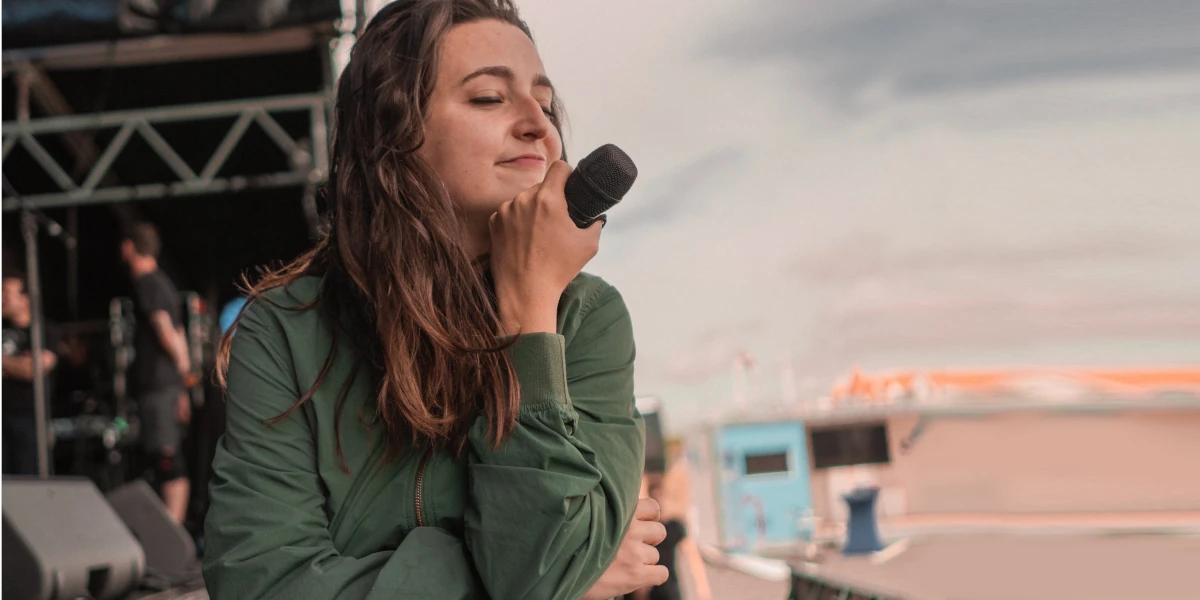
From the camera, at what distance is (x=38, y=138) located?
598cm

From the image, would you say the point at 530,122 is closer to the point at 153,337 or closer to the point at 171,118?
the point at 153,337

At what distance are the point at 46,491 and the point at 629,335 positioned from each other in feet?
8.24

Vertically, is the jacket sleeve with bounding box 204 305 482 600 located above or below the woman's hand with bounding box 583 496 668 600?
above

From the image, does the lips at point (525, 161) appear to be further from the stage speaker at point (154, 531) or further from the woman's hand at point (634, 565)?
the stage speaker at point (154, 531)

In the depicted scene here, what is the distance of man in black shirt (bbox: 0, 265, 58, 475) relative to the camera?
3941 millimetres

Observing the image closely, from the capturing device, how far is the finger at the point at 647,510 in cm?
81

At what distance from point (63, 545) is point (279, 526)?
7.48 feet

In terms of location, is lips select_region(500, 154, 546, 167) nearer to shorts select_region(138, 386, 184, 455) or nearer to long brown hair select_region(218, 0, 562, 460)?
long brown hair select_region(218, 0, 562, 460)

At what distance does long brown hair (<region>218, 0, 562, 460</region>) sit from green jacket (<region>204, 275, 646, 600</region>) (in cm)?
2

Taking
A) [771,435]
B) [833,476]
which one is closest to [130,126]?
[771,435]

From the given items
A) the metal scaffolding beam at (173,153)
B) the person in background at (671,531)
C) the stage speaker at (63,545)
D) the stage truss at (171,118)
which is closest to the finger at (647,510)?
the person in background at (671,531)

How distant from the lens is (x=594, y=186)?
73 centimetres

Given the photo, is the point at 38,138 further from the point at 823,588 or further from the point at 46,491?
the point at 823,588

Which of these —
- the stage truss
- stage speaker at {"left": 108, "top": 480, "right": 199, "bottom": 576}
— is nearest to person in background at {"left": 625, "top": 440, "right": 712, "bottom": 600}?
stage speaker at {"left": 108, "top": 480, "right": 199, "bottom": 576}
